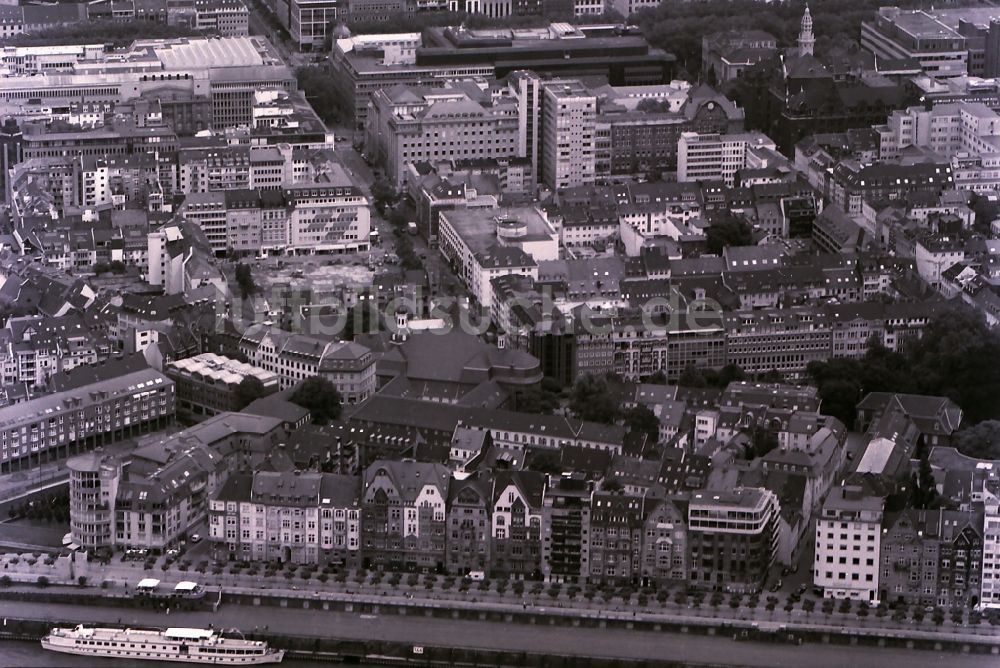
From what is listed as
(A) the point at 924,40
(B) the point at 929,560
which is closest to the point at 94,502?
(B) the point at 929,560

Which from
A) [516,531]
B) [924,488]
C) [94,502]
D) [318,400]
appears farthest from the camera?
[318,400]

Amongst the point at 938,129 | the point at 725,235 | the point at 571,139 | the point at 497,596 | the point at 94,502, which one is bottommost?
the point at 497,596

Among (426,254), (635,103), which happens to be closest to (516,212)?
(426,254)

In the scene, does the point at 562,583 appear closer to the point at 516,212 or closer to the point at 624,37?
the point at 516,212

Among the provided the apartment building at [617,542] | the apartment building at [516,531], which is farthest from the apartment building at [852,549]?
the apartment building at [516,531]

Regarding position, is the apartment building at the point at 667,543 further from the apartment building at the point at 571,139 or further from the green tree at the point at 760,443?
the apartment building at the point at 571,139

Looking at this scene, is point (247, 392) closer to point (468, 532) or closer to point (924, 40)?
point (468, 532)

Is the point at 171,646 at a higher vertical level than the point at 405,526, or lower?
lower
